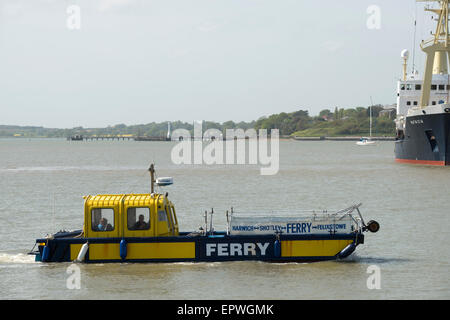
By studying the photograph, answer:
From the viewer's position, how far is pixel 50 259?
21922 mm

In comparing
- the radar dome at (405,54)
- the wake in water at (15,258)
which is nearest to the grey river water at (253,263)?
the wake in water at (15,258)

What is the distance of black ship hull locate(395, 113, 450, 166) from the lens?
6631cm

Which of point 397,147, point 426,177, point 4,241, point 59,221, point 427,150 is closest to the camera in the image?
point 4,241

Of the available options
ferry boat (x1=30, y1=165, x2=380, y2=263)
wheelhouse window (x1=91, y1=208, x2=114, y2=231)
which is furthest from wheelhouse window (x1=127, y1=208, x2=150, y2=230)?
wheelhouse window (x1=91, y1=208, x2=114, y2=231)

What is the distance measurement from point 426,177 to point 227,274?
137 feet

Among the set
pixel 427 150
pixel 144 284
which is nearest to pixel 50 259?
pixel 144 284

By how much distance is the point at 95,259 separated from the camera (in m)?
21.5

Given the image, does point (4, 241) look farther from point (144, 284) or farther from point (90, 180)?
point (90, 180)

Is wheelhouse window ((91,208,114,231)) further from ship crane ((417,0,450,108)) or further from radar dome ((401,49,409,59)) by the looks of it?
radar dome ((401,49,409,59))

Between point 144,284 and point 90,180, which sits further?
point 90,180

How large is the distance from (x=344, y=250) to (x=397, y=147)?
67.2m

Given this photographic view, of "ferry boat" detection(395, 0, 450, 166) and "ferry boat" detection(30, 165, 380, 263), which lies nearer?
"ferry boat" detection(30, 165, 380, 263)
